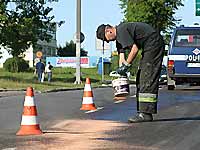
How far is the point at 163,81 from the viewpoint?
36.0 m

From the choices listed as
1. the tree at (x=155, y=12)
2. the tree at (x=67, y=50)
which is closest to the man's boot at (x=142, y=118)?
the tree at (x=155, y=12)

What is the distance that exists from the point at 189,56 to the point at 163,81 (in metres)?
12.1

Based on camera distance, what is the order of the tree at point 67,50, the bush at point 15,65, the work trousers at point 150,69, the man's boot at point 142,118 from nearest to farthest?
the work trousers at point 150,69, the man's boot at point 142,118, the bush at point 15,65, the tree at point 67,50

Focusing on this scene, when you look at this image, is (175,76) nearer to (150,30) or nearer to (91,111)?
(91,111)

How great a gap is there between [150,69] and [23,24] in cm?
2713

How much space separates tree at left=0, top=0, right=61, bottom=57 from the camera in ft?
121

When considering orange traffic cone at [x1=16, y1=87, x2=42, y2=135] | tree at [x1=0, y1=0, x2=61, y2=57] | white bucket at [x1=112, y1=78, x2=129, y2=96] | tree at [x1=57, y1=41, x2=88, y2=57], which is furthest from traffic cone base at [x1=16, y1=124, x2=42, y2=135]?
tree at [x1=57, y1=41, x2=88, y2=57]

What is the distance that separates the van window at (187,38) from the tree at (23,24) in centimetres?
1363

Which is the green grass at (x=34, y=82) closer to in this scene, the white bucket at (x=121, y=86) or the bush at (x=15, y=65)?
the white bucket at (x=121, y=86)

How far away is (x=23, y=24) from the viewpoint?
37375 millimetres

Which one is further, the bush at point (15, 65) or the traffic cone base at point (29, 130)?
the bush at point (15, 65)

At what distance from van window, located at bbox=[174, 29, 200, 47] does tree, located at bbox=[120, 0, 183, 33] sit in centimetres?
2529

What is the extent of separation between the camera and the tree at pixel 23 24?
37.0m

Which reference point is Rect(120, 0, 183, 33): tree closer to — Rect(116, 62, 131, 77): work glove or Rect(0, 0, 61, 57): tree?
Rect(0, 0, 61, 57): tree
